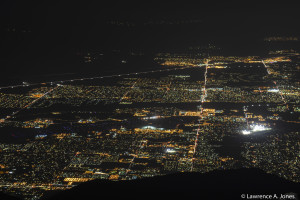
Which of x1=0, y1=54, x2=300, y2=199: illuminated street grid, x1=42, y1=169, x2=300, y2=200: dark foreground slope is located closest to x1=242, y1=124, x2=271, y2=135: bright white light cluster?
x1=0, y1=54, x2=300, y2=199: illuminated street grid

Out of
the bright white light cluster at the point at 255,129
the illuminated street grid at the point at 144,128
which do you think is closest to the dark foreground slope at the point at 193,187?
Answer: the illuminated street grid at the point at 144,128

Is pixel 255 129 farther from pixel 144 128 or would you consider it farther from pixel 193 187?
pixel 193 187

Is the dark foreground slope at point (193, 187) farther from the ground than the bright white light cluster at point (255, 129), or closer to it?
farther from the ground

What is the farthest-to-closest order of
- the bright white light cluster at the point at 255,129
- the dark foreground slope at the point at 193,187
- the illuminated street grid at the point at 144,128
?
the bright white light cluster at the point at 255,129, the illuminated street grid at the point at 144,128, the dark foreground slope at the point at 193,187

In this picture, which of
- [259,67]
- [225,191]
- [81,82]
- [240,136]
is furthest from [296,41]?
[225,191]

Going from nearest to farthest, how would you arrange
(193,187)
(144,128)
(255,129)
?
(193,187), (255,129), (144,128)

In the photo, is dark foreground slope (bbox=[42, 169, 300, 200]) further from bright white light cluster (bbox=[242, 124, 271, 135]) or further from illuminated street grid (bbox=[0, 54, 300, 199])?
bright white light cluster (bbox=[242, 124, 271, 135])

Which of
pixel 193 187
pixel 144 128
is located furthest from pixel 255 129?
pixel 193 187

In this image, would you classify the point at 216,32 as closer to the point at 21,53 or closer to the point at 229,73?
the point at 229,73

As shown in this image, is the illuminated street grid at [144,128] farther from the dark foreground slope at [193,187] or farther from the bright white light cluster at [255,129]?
the dark foreground slope at [193,187]

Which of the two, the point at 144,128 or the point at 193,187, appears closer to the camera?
the point at 193,187
